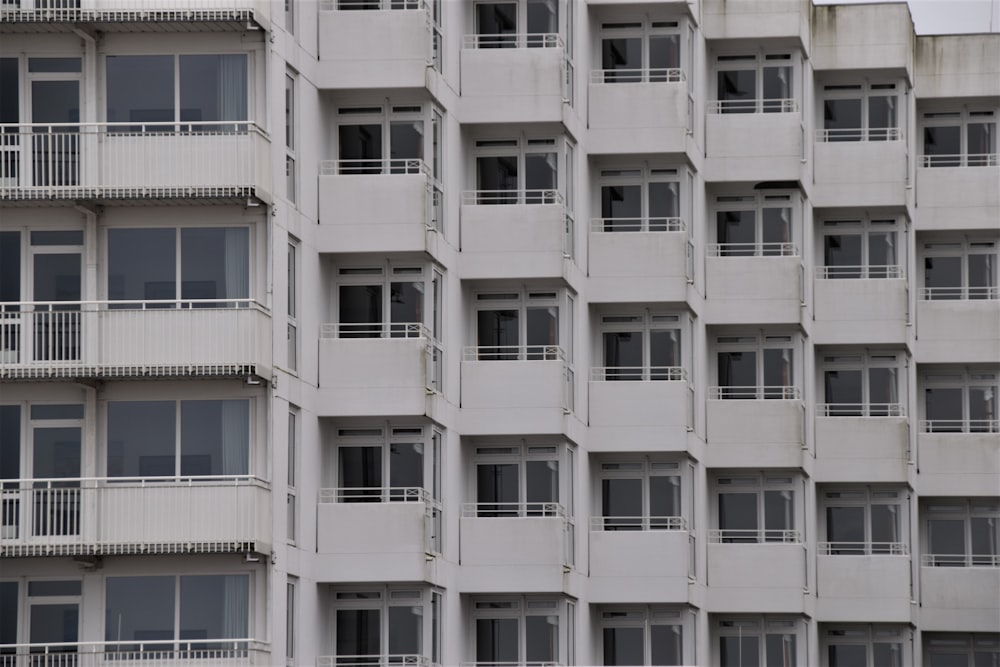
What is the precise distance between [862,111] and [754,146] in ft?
14.2

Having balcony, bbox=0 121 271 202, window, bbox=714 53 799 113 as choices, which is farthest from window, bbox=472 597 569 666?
window, bbox=714 53 799 113

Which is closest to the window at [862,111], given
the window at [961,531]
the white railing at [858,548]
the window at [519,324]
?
the window at [961,531]

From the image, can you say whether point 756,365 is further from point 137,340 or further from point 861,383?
point 137,340

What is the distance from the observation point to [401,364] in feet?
192

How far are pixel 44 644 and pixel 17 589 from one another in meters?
1.14

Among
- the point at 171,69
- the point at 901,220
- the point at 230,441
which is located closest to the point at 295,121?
the point at 171,69

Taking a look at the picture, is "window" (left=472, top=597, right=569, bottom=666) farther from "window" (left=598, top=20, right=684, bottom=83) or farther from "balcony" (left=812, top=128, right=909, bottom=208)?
"balcony" (left=812, top=128, right=909, bottom=208)

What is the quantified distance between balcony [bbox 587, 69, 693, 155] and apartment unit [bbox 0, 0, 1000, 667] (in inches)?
2.6

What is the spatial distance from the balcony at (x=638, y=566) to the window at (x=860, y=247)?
32.4 ft

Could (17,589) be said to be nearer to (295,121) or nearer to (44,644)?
(44,644)

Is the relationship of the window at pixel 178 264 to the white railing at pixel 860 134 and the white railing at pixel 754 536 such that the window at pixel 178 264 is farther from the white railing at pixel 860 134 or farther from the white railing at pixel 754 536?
the white railing at pixel 860 134

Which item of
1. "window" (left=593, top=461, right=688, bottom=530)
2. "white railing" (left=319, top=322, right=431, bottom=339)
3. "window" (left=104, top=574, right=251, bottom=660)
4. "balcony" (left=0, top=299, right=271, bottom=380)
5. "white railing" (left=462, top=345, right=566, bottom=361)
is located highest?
"white railing" (left=462, top=345, right=566, bottom=361)

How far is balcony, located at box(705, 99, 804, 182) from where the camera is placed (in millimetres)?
69000

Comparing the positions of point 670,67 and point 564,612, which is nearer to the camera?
point 564,612
